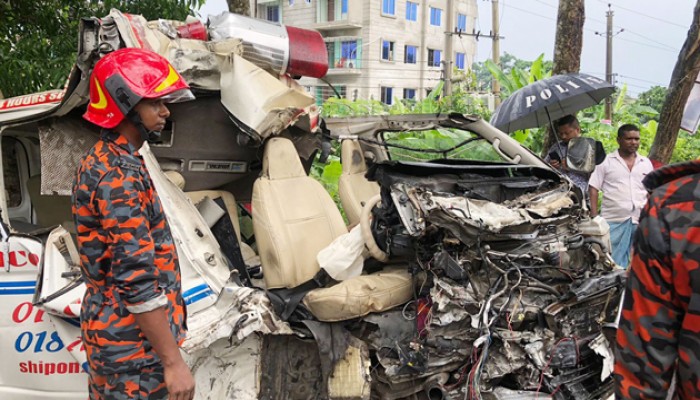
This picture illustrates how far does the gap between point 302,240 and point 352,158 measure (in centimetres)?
109

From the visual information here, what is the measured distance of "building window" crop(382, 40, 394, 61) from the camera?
32.0 m

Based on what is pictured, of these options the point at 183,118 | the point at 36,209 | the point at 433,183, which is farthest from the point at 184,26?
the point at 433,183

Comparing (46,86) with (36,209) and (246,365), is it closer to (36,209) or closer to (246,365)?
(36,209)

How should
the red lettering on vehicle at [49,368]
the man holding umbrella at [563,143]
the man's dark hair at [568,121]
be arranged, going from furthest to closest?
the man's dark hair at [568,121]
the man holding umbrella at [563,143]
the red lettering on vehicle at [49,368]

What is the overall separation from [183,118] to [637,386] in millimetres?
3379

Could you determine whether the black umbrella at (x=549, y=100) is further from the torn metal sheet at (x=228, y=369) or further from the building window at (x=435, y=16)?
the building window at (x=435, y=16)

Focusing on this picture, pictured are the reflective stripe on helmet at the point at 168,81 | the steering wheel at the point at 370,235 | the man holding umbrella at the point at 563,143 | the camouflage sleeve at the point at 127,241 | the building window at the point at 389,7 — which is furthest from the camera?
the building window at the point at 389,7

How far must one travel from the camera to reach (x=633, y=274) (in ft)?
4.46

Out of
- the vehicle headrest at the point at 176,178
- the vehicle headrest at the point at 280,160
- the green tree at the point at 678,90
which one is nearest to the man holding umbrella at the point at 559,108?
the green tree at the point at 678,90

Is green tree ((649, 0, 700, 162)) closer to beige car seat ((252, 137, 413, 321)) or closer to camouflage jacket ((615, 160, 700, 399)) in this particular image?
beige car seat ((252, 137, 413, 321))

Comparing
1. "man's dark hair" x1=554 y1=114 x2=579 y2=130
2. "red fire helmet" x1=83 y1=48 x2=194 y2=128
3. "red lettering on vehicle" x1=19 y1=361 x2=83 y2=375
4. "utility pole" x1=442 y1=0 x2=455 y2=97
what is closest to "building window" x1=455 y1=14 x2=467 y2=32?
"utility pole" x1=442 y1=0 x2=455 y2=97

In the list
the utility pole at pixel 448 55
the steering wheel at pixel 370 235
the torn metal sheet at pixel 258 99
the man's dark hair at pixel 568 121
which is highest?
the utility pole at pixel 448 55

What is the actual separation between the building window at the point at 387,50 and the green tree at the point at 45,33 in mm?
26340

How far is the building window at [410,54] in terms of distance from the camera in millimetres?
33375
